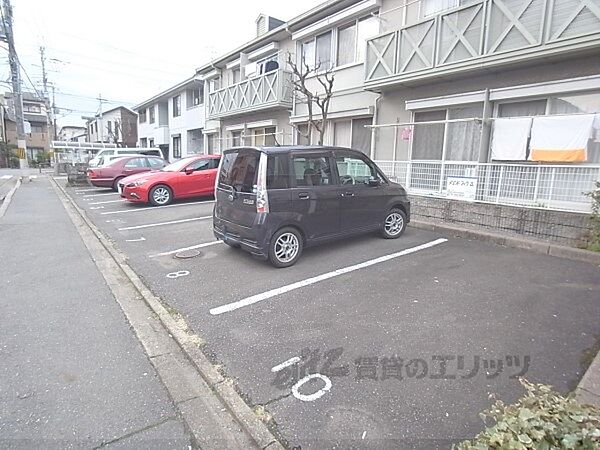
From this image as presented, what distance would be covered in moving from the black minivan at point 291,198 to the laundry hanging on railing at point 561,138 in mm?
3123

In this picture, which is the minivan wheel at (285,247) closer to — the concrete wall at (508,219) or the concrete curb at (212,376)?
the concrete curb at (212,376)

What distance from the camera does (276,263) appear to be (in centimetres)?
498

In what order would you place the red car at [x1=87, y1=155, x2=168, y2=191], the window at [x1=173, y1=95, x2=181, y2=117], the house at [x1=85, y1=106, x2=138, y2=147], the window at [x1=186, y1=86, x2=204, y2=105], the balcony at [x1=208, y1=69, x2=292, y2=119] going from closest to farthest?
1. the balcony at [x1=208, y1=69, x2=292, y2=119]
2. the red car at [x1=87, y1=155, x2=168, y2=191]
3. the window at [x1=186, y1=86, x2=204, y2=105]
4. the window at [x1=173, y1=95, x2=181, y2=117]
5. the house at [x1=85, y1=106, x2=138, y2=147]

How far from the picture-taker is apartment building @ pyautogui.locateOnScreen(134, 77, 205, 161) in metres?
22.0

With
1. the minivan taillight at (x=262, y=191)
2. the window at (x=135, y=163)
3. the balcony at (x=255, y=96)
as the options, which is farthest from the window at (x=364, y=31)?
the window at (x=135, y=163)

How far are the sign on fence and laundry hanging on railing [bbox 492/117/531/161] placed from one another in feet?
2.78

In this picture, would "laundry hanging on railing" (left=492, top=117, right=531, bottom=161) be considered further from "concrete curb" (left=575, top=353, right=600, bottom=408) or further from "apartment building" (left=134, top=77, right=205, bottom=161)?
"apartment building" (left=134, top=77, right=205, bottom=161)

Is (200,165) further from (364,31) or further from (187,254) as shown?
(364,31)

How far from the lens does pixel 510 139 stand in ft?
22.7

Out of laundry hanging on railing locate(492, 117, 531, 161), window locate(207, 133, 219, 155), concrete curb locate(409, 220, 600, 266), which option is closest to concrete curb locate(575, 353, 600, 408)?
concrete curb locate(409, 220, 600, 266)

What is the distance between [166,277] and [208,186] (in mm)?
6918

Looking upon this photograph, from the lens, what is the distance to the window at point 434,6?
27.6 feet

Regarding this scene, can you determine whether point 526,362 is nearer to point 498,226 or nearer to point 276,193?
point 276,193

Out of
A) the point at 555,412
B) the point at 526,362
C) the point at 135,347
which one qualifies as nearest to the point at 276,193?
the point at 135,347
